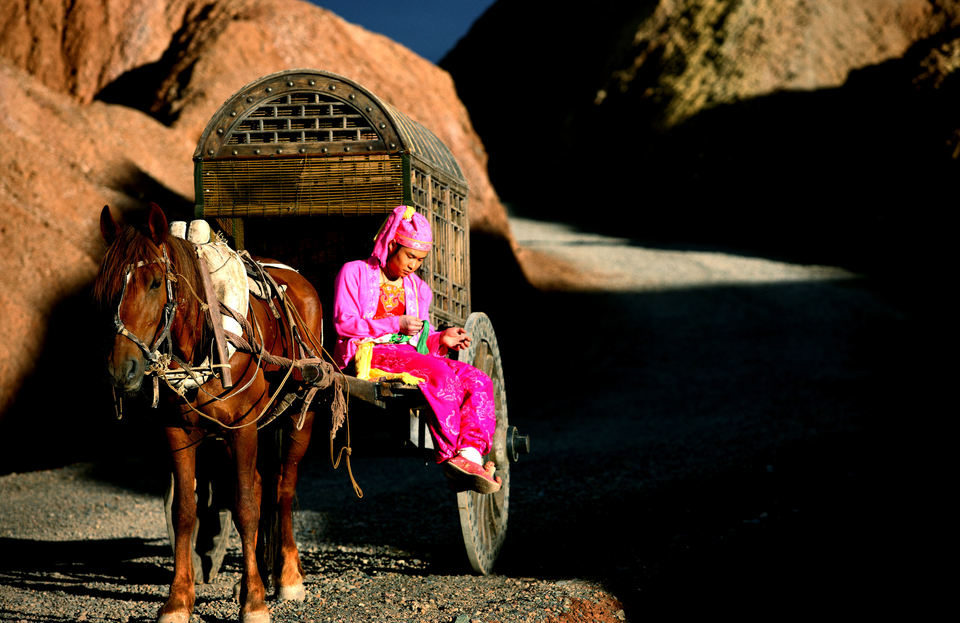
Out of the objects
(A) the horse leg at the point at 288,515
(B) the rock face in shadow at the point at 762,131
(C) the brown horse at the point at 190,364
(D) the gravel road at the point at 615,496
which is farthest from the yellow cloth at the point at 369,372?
(B) the rock face in shadow at the point at 762,131

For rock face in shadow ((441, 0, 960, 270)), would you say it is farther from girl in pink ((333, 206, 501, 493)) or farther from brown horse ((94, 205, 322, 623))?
brown horse ((94, 205, 322, 623))

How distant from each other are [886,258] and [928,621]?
17.2 m

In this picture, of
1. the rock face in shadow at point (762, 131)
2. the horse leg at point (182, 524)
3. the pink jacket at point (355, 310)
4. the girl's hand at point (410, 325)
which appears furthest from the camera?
the rock face in shadow at point (762, 131)

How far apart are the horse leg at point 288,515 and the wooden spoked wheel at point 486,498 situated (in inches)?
34.9

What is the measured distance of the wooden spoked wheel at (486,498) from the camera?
5.27m

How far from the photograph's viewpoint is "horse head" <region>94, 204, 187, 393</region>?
147 inches

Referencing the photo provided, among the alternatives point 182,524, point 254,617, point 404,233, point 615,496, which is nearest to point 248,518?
point 182,524

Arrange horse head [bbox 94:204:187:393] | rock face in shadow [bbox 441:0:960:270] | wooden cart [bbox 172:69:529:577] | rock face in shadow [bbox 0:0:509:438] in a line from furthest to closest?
rock face in shadow [bbox 441:0:960:270] < rock face in shadow [bbox 0:0:509:438] < wooden cart [bbox 172:69:529:577] < horse head [bbox 94:204:187:393]

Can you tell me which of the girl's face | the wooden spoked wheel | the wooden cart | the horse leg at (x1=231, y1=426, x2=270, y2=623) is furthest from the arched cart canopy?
the horse leg at (x1=231, y1=426, x2=270, y2=623)

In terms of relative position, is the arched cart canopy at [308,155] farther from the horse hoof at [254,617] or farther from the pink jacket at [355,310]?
the horse hoof at [254,617]

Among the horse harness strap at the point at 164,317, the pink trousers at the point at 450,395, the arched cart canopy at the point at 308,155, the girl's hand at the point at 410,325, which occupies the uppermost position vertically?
the arched cart canopy at the point at 308,155

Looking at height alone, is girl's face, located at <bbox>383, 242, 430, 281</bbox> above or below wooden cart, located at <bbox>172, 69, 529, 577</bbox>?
below

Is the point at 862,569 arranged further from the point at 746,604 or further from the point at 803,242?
the point at 803,242

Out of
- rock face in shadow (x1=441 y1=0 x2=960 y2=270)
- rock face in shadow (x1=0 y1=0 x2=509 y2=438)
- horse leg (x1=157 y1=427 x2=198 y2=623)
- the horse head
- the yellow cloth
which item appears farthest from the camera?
rock face in shadow (x1=441 y1=0 x2=960 y2=270)
